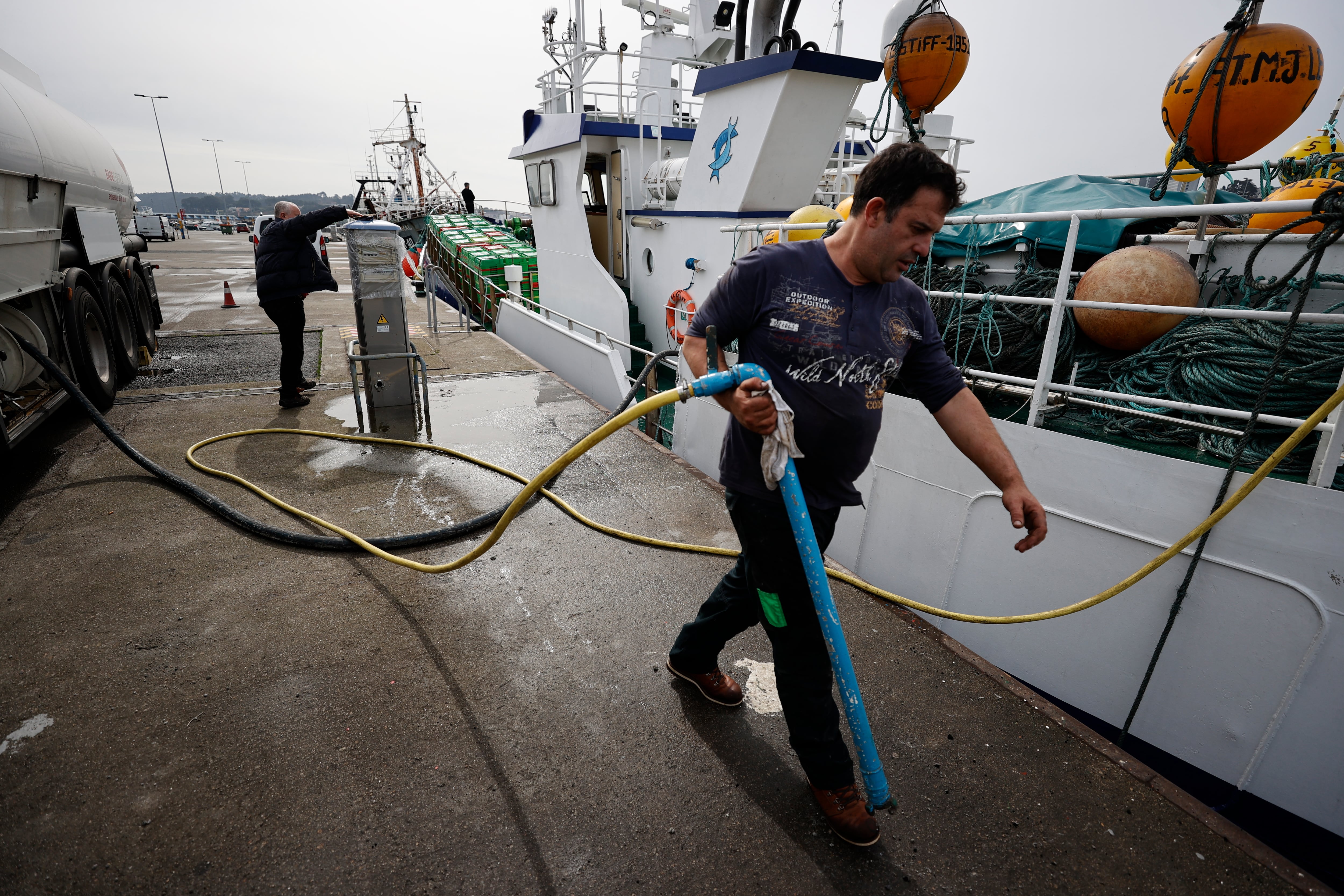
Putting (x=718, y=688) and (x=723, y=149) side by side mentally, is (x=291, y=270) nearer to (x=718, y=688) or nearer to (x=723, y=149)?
(x=723, y=149)

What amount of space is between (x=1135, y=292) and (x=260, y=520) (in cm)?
525

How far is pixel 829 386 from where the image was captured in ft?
6.24

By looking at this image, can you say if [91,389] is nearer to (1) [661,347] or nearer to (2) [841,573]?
(1) [661,347]

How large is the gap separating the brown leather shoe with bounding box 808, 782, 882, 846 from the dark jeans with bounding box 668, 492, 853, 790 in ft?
0.09

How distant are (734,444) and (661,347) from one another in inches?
268

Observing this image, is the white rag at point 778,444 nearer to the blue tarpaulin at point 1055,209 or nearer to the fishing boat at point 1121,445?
the fishing boat at point 1121,445

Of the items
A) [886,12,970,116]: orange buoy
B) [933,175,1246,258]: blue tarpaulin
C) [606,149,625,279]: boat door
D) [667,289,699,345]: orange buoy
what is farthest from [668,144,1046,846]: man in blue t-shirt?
[606,149,625,279]: boat door

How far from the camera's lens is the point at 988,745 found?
2.43 metres

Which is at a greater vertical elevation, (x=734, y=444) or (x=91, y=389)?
(x=734, y=444)

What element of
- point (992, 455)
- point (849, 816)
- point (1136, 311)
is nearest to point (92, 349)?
point (849, 816)

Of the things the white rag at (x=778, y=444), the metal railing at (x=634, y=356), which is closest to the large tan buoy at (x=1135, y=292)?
the white rag at (x=778, y=444)

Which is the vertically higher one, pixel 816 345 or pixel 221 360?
pixel 816 345

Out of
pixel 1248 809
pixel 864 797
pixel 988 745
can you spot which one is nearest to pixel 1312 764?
pixel 1248 809

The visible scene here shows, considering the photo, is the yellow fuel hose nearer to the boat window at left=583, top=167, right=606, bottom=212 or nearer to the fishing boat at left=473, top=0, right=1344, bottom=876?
the fishing boat at left=473, top=0, right=1344, bottom=876
